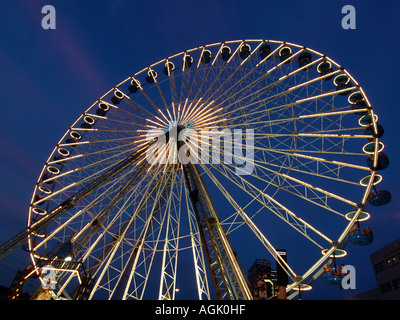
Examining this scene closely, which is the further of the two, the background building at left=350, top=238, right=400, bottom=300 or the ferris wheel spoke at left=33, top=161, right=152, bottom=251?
the background building at left=350, top=238, right=400, bottom=300

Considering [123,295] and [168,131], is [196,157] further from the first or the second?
[123,295]

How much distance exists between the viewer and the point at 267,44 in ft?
61.0

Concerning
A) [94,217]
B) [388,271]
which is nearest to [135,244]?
[94,217]

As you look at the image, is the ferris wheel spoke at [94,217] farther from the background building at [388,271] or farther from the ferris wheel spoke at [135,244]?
the background building at [388,271]

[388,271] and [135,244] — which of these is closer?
[135,244]

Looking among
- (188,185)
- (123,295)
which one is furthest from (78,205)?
(188,185)

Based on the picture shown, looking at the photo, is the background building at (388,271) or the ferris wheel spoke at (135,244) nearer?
the ferris wheel spoke at (135,244)

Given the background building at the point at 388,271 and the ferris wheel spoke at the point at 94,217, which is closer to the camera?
the ferris wheel spoke at the point at 94,217

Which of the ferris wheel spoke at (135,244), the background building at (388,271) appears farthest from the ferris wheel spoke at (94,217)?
the background building at (388,271)

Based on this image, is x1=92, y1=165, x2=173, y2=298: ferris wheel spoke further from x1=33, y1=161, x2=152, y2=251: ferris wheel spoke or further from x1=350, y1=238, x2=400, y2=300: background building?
x1=350, y1=238, x2=400, y2=300: background building

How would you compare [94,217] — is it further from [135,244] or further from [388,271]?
[388,271]

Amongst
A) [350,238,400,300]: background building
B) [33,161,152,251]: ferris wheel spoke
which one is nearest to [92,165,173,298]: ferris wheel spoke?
[33,161,152,251]: ferris wheel spoke
